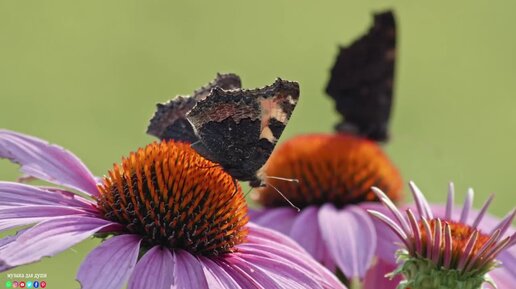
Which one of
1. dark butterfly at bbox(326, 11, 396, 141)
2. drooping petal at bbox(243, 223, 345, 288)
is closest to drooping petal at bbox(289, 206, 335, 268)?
drooping petal at bbox(243, 223, 345, 288)

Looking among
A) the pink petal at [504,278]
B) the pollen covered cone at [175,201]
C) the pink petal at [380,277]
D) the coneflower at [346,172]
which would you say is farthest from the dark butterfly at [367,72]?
the pollen covered cone at [175,201]

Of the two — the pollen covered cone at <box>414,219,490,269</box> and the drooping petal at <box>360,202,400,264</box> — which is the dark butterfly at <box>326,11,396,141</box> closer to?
the drooping petal at <box>360,202,400,264</box>

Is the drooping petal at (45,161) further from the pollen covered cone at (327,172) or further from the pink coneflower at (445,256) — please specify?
the pollen covered cone at (327,172)

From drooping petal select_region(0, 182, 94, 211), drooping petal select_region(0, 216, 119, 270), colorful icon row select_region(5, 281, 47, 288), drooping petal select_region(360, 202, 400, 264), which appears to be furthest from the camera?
drooping petal select_region(360, 202, 400, 264)

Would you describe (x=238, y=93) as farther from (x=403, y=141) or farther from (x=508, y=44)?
(x=508, y=44)

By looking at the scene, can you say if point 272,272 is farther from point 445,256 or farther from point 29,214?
point 29,214

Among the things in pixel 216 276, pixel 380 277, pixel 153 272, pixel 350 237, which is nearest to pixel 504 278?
pixel 380 277

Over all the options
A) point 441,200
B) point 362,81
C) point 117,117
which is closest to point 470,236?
point 362,81
